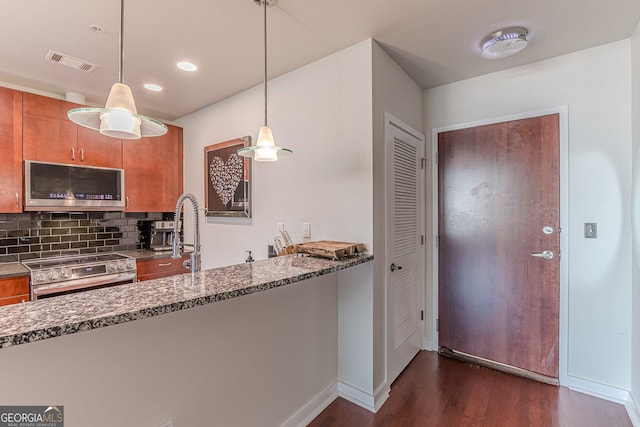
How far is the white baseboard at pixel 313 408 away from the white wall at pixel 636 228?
73.5 inches

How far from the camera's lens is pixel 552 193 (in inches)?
89.5

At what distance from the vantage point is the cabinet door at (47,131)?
2604 mm

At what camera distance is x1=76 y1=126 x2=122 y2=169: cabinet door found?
2.92 metres

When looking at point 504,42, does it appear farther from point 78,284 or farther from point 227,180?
point 78,284

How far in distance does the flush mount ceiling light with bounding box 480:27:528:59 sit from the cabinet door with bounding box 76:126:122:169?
131 inches

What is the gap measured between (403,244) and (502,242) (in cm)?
82

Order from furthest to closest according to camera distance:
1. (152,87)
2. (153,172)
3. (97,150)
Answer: (153,172) < (97,150) < (152,87)

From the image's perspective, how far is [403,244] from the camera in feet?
8.14

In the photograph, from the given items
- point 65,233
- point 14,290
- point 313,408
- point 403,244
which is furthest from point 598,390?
point 65,233

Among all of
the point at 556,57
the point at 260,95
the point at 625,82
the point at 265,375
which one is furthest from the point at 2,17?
the point at 625,82

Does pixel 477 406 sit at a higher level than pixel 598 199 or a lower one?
lower

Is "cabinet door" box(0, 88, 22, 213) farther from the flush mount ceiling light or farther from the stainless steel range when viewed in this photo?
the flush mount ceiling light

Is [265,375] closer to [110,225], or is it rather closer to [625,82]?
[110,225]

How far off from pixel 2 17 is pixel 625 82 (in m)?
3.99
